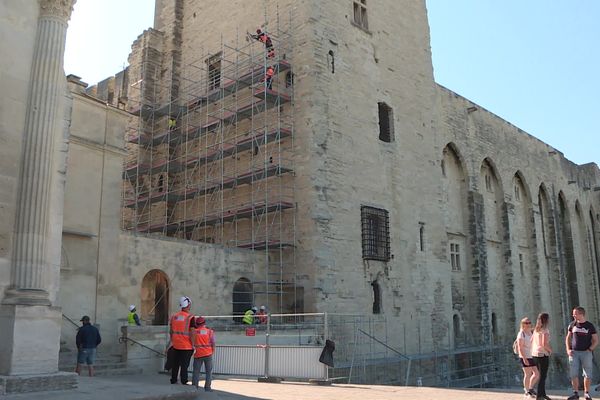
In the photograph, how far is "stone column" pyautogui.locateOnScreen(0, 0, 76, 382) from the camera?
27.7ft

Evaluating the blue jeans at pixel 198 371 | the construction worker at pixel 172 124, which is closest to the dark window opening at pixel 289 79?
the construction worker at pixel 172 124

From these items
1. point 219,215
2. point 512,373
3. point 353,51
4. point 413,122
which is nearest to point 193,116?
point 219,215

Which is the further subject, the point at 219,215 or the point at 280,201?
the point at 219,215

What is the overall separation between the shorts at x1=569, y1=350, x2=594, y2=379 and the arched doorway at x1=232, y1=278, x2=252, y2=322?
452 inches

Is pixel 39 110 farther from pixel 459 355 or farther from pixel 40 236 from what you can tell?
pixel 459 355

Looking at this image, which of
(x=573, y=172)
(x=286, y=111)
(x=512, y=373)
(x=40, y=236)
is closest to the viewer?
(x=40, y=236)

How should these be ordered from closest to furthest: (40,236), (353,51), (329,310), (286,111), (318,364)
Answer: (40,236) → (318,364) → (329,310) → (286,111) → (353,51)

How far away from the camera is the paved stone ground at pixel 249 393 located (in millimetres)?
8281

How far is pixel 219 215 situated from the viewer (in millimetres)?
21125

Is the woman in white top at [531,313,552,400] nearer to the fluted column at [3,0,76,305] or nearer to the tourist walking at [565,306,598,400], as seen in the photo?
the tourist walking at [565,306,598,400]

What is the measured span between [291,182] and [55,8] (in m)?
10.9

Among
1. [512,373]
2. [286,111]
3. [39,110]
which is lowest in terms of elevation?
[512,373]

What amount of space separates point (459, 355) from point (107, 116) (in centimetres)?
1633

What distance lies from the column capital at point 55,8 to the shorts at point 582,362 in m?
9.62
